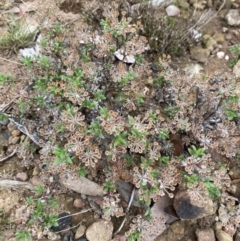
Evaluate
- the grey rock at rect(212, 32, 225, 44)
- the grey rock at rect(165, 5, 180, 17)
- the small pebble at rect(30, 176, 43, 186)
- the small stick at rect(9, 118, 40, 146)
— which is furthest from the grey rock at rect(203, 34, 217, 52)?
the small pebble at rect(30, 176, 43, 186)

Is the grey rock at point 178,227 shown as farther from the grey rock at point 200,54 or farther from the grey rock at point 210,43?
the grey rock at point 210,43

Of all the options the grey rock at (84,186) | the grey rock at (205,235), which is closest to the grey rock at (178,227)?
the grey rock at (205,235)

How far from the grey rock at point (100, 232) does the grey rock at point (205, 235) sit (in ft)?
2.12

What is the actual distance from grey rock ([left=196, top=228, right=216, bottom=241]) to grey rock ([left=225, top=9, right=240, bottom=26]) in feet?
6.80

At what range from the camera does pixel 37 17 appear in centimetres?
377

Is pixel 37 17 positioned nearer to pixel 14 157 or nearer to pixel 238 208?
pixel 14 157

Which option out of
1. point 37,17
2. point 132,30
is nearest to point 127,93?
point 132,30

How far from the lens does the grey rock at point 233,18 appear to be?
382cm

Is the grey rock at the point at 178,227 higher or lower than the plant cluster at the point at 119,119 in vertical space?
lower

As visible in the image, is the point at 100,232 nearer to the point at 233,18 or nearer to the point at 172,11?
the point at 172,11

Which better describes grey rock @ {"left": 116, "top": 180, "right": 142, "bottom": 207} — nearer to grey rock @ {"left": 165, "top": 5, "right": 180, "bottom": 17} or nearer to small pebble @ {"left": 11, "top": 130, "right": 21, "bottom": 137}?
small pebble @ {"left": 11, "top": 130, "right": 21, "bottom": 137}

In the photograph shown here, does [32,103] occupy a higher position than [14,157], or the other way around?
[32,103]

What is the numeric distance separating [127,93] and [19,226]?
122 centimetres

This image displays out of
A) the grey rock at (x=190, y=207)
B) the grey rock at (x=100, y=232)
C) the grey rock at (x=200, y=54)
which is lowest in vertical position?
the grey rock at (x=100, y=232)
